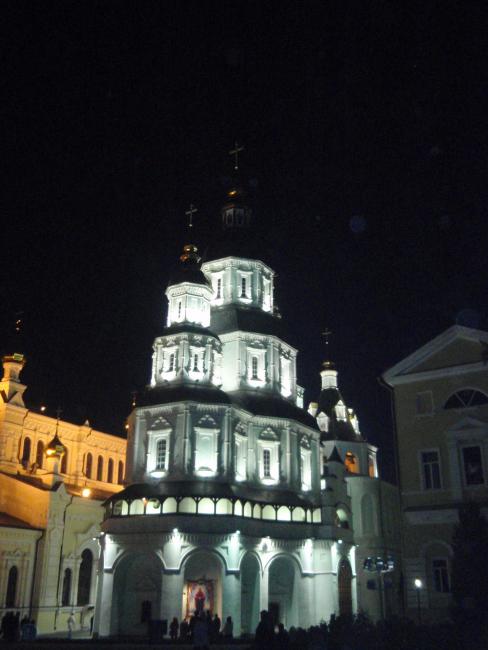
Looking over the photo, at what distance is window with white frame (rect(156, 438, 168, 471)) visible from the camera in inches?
1299

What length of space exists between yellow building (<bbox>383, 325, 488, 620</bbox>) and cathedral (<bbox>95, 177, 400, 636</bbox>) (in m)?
2.26

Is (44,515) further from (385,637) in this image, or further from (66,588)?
(385,637)

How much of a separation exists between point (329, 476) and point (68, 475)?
61.3 ft

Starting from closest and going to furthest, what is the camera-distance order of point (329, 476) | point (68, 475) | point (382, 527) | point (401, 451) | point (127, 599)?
1. point (401, 451)
2. point (127, 599)
3. point (329, 476)
4. point (68, 475)
5. point (382, 527)

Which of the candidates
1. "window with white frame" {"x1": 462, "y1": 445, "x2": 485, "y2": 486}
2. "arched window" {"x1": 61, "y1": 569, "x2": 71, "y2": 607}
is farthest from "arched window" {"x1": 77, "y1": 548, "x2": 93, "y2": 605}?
"window with white frame" {"x1": 462, "y1": 445, "x2": 485, "y2": 486}

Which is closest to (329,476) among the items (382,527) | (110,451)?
(382,527)

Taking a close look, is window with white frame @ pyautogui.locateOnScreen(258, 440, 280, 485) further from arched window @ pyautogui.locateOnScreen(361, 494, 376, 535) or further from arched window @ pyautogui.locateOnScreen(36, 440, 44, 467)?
arched window @ pyautogui.locateOnScreen(36, 440, 44, 467)

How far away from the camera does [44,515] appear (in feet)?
123

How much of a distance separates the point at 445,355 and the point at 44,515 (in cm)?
2471

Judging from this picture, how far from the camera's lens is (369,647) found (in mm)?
13898

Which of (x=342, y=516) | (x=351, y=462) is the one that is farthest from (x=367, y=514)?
(x=342, y=516)

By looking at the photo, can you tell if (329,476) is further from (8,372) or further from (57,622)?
(8,372)

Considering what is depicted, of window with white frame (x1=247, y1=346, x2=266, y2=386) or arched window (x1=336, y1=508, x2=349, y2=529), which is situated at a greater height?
window with white frame (x1=247, y1=346, x2=266, y2=386)

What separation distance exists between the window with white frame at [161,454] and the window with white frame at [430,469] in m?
13.2
